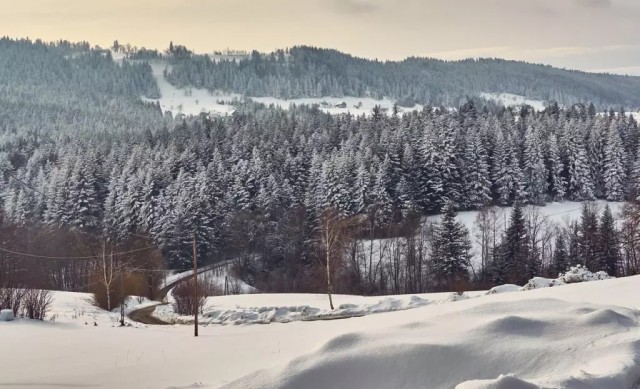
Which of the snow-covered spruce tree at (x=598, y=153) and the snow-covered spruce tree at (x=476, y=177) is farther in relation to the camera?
the snow-covered spruce tree at (x=598, y=153)

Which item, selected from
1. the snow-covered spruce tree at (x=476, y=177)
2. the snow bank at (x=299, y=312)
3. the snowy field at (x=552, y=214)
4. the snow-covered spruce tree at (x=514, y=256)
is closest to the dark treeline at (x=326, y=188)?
the snow-covered spruce tree at (x=476, y=177)

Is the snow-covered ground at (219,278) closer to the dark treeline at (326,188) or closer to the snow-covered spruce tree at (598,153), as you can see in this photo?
the dark treeline at (326,188)

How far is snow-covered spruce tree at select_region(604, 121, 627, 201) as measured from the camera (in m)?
86.6

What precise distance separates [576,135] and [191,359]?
292 feet

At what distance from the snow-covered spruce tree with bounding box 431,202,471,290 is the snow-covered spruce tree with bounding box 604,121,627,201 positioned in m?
36.9

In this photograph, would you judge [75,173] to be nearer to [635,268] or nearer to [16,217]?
[16,217]

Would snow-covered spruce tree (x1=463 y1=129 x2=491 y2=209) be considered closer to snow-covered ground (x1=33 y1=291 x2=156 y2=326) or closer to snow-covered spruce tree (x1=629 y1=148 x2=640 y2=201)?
→ snow-covered spruce tree (x1=629 y1=148 x2=640 y2=201)

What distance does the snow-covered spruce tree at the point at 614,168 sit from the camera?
3408 inches

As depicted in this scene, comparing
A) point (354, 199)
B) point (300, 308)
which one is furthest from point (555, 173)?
point (300, 308)

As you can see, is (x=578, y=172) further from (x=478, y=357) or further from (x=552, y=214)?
(x=478, y=357)

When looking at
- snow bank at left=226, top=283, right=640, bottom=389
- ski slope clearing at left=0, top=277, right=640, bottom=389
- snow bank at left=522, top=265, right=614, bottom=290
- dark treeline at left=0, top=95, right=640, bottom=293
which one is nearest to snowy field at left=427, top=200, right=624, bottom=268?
dark treeline at left=0, top=95, right=640, bottom=293

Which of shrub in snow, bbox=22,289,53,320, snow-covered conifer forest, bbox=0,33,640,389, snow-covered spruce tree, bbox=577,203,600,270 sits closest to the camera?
snow-covered conifer forest, bbox=0,33,640,389

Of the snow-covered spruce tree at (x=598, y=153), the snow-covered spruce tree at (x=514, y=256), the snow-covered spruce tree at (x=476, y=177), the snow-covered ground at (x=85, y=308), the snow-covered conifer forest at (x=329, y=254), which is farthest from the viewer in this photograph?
the snow-covered spruce tree at (x=598, y=153)

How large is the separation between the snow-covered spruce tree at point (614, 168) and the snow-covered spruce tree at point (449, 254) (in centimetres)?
3692
